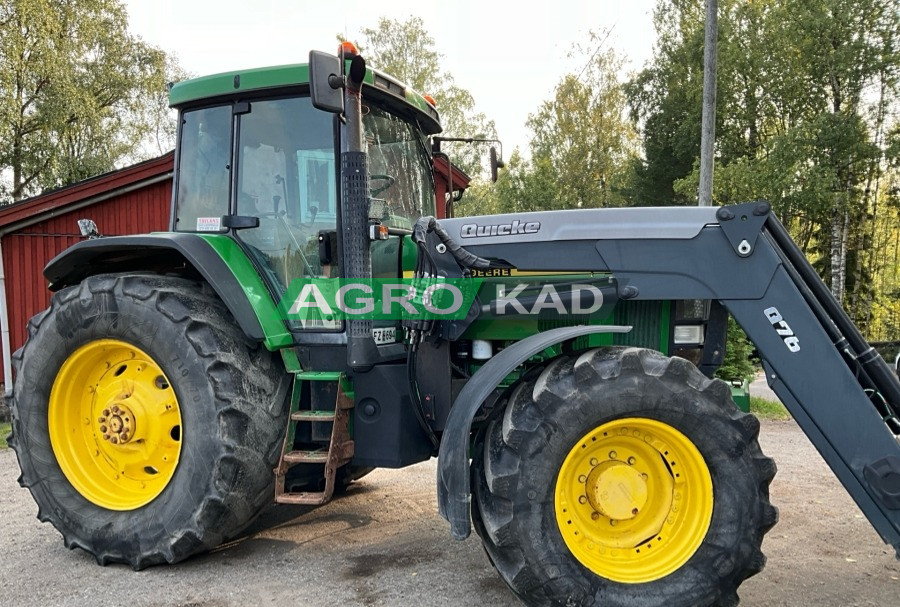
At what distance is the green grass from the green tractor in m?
5.75

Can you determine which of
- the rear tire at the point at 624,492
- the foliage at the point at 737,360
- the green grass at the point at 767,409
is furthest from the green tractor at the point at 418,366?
the green grass at the point at 767,409

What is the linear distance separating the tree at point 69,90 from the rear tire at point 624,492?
66.4 ft

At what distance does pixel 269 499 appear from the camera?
11.7 feet

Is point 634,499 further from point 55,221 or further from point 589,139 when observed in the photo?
point 589,139

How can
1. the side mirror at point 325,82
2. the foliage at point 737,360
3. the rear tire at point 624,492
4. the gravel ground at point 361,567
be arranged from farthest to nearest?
the foliage at point 737,360 → the gravel ground at point 361,567 → the side mirror at point 325,82 → the rear tire at point 624,492

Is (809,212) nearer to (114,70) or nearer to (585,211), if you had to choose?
(585,211)

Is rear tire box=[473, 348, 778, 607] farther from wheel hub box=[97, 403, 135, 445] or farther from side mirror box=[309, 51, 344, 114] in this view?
wheel hub box=[97, 403, 135, 445]

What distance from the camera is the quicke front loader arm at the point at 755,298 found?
2.86 metres

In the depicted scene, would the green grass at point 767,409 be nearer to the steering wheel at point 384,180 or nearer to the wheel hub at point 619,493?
the wheel hub at point 619,493

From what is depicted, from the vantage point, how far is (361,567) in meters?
3.56

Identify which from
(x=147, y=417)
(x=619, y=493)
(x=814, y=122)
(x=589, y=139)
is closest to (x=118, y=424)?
(x=147, y=417)

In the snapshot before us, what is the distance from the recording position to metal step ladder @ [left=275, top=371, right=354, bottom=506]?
11.1 ft

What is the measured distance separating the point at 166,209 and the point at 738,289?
990cm

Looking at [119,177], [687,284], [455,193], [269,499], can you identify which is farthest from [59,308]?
[119,177]
